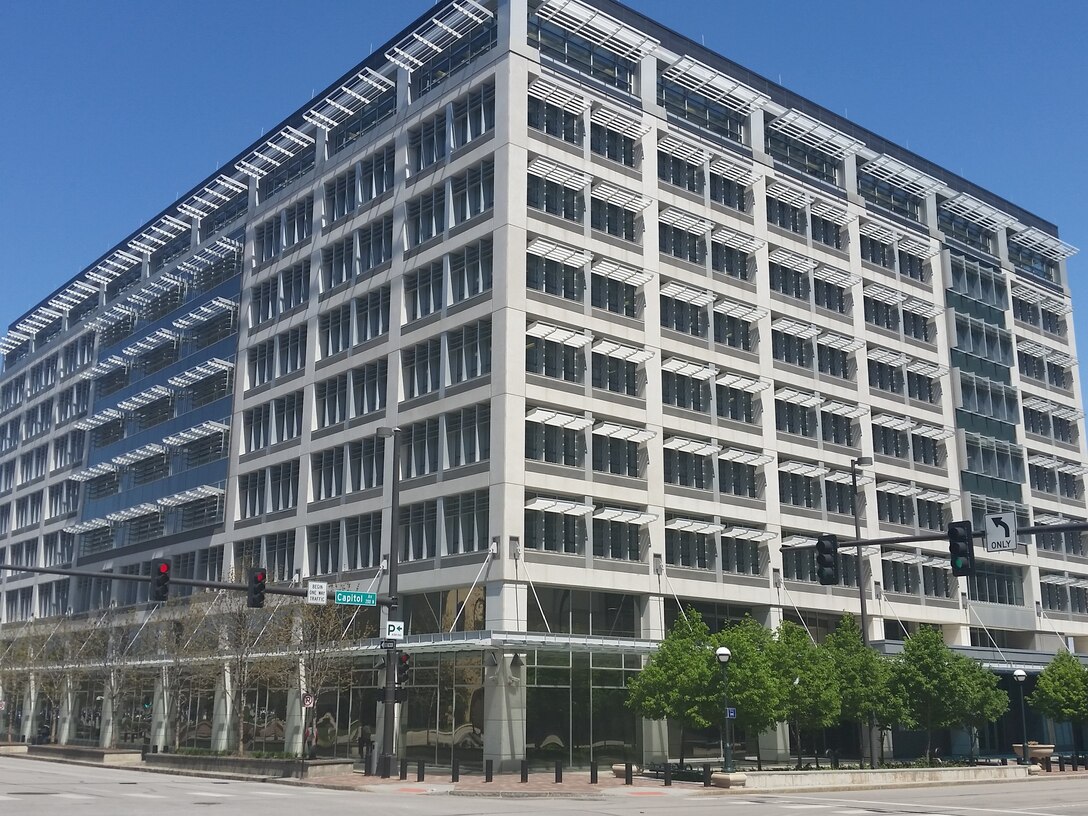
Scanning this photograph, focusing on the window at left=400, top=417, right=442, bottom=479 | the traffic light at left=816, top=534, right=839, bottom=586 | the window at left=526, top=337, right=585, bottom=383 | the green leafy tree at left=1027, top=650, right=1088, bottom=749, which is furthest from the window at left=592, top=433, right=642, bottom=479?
the green leafy tree at left=1027, top=650, right=1088, bottom=749

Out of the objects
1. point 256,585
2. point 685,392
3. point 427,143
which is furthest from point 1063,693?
point 256,585

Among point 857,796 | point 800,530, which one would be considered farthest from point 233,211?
point 857,796

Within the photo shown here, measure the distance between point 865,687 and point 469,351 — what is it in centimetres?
2202

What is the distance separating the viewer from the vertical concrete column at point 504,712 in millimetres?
43969

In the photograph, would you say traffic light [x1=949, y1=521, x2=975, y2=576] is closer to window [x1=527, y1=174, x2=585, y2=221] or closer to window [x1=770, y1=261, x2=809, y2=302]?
window [x1=527, y1=174, x2=585, y2=221]

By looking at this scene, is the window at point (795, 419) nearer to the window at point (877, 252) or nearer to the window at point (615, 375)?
the window at point (615, 375)

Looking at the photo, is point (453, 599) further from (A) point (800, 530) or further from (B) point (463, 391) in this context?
(A) point (800, 530)

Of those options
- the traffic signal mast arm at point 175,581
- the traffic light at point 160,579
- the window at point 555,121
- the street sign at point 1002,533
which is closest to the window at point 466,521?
the traffic signal mast arm at point 175,581

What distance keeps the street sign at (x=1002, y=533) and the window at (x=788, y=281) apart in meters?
36.3

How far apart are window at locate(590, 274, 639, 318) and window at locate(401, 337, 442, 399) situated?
7484mm

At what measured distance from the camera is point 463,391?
49781 millimetres

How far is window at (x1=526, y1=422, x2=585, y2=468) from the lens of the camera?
4809cm

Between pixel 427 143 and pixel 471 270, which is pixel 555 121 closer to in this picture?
pixel 427 143

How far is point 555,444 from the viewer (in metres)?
49.0
